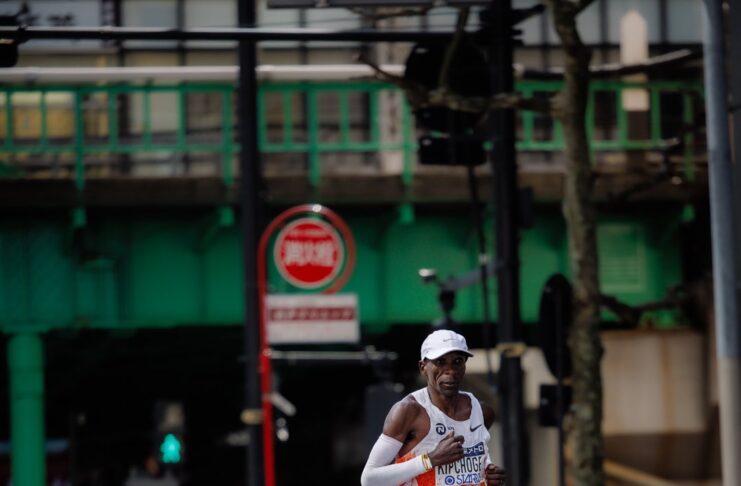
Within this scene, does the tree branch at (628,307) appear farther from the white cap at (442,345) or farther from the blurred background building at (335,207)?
the white cap at (442,345)

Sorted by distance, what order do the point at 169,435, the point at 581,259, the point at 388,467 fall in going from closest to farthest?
the point at 388,467
the point at 581,259
the point at 169,435

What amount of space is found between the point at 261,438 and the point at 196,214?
8.17m

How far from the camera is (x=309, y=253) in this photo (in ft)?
65.7

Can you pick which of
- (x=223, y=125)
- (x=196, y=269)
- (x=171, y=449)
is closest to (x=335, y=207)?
(x=223, y=125)

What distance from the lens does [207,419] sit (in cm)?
4775

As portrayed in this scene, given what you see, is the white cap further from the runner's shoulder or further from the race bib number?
the race bib number

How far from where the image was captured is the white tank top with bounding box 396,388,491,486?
7.74m

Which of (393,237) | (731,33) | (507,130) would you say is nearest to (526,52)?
(393,237)

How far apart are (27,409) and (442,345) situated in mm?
19663

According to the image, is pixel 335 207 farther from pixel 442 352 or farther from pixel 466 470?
pixel 442 352

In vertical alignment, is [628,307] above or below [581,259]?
below

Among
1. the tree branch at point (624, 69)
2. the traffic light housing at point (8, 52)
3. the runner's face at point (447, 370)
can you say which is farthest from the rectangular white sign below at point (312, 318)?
the runner's face at point (447, 370)

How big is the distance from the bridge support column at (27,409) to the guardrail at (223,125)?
2.53 m

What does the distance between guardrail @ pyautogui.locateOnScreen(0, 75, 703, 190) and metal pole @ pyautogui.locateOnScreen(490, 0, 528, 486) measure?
9.05 m
